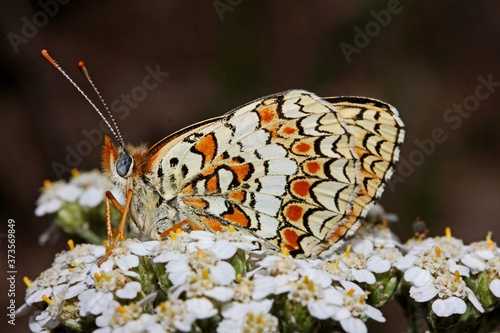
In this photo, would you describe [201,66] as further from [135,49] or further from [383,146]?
[383,146]

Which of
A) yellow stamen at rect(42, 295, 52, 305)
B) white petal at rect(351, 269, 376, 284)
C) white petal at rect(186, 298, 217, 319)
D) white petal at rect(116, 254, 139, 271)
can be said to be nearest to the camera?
white petal at rect(186, 298, 217, 319)

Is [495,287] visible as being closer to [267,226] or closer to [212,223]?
[267,226]

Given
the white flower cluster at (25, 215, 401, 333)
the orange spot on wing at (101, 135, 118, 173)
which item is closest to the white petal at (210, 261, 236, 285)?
the white flower cluster at (25, 215, 401, 333)

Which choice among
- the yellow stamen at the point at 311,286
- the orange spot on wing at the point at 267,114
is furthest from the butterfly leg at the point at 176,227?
the yellow stamen at the point at 311,286

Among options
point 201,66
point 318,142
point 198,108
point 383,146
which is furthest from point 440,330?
point 201,66

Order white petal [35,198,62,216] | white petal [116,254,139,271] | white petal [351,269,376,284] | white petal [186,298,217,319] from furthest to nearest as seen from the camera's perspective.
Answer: white petal [35,198,62,216] < white petal [351,269,376,284] < white petal [116,254,139,271] < white petal [186,298,217,319]

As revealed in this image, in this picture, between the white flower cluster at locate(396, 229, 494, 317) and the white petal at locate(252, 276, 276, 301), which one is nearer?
the white petal at locate(252, 276, 276, 301)

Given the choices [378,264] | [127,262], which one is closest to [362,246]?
[378,264]

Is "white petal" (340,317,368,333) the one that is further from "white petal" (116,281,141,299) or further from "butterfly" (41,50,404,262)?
"white petal" (116,281,141,299)
